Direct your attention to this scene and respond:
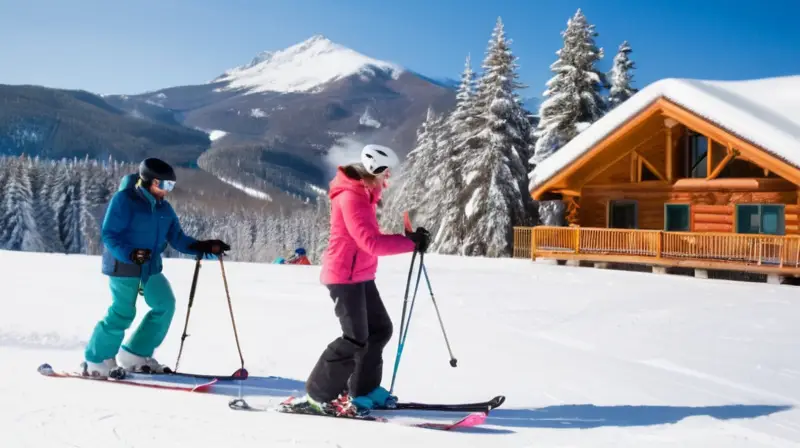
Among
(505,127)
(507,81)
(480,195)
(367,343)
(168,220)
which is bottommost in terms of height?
(367,343)

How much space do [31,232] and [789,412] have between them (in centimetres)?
6662

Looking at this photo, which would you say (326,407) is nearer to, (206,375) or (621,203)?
(206,375)

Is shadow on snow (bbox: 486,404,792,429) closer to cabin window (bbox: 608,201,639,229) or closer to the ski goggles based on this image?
the ski goggles

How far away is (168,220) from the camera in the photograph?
5648 mm

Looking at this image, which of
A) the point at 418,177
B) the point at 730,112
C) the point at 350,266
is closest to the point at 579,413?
the point at 350,266

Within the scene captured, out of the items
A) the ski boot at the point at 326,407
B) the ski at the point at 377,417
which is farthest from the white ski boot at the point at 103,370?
the ski boot at the point at 326,407

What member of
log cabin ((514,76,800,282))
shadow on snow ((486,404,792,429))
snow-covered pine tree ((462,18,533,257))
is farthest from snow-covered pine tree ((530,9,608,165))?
shadow on snow ((486,404,792,429))

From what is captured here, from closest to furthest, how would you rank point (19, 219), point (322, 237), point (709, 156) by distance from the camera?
point (709, 156) → point (322, 237) → point (19, 219)

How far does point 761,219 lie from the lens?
64.0ft

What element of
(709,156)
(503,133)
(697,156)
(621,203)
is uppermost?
(503,133)

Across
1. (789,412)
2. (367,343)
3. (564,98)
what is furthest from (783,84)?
(367,343)

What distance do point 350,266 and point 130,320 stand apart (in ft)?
7.47

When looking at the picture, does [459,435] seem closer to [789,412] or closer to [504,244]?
[789,412]

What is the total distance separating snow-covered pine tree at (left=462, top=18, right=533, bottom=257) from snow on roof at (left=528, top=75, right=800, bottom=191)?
10.9m
